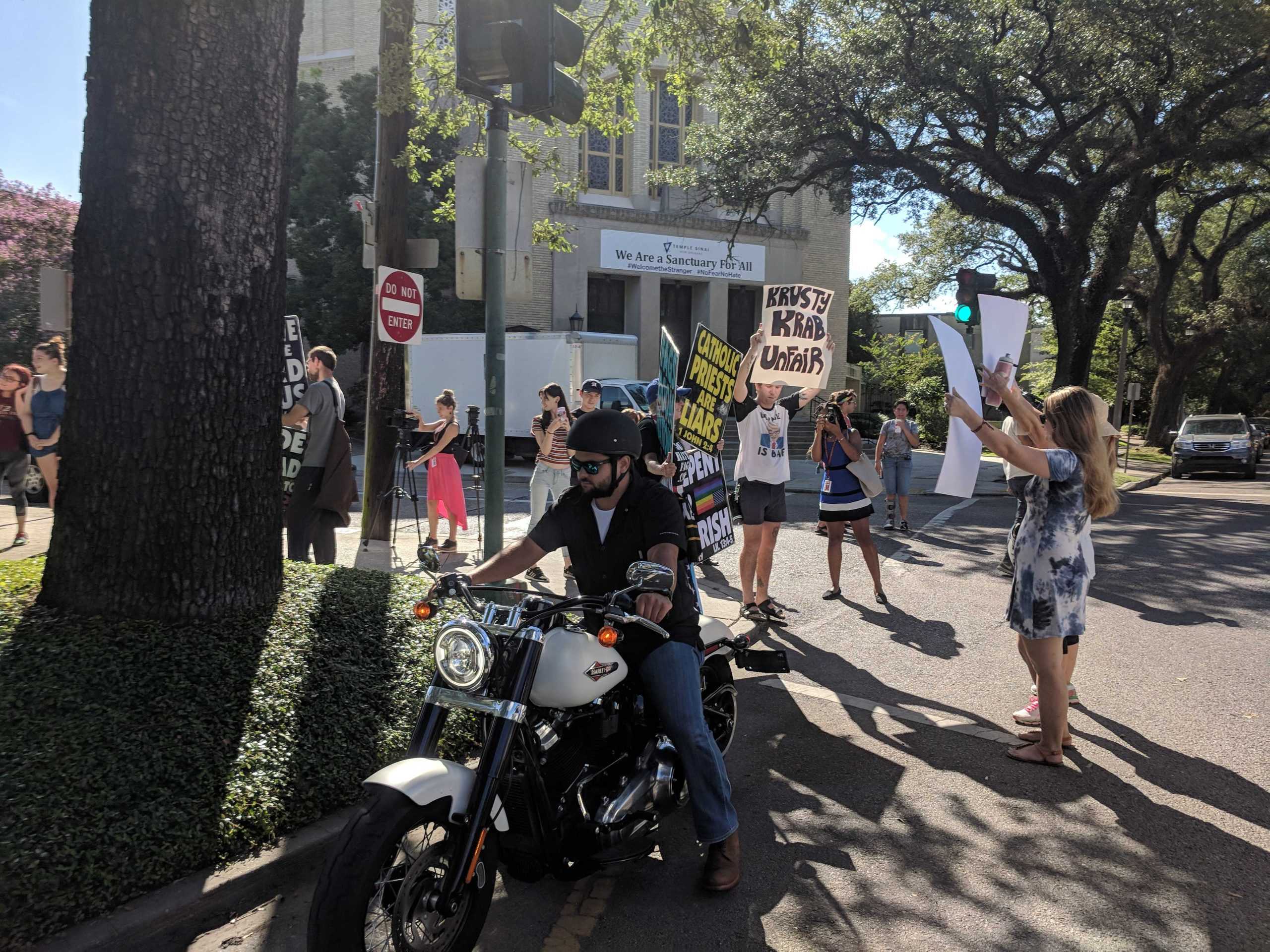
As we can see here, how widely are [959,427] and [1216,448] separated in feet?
84.7

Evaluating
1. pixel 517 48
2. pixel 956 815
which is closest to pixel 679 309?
Answer: pixel 517 48

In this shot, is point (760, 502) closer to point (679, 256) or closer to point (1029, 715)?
point (1029, 715)

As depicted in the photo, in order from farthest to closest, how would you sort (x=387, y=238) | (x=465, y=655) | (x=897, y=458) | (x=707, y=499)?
1. (x=897, y=458)
2. (x=387, y=238)
3. (x=707, y=499)
4. (x=465, y=655)

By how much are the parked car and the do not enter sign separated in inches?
975

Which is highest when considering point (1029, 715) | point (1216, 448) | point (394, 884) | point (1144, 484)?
point (1216, 448)

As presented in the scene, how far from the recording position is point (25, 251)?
69.4 feet

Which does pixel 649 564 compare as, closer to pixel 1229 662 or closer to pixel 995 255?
pixel 1229 662

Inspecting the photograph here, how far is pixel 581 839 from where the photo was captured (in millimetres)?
3246

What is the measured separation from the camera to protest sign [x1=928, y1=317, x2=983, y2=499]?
15.1 feet

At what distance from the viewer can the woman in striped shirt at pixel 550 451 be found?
9.92m

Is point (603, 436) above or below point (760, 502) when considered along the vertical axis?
above

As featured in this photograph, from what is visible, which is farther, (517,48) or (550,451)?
(550,451)

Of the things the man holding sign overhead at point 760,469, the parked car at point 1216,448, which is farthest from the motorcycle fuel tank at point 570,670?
the parked car at point 1216,448

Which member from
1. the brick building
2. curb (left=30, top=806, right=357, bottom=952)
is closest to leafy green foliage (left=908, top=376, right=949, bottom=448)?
the brick building
